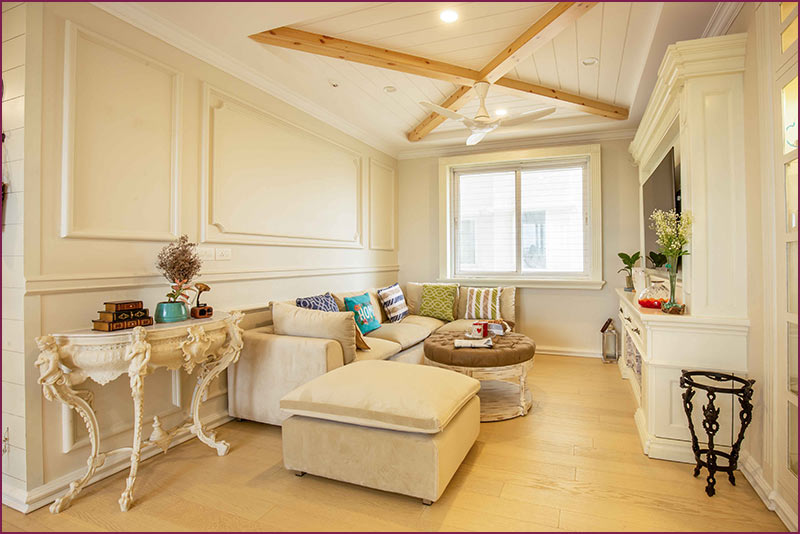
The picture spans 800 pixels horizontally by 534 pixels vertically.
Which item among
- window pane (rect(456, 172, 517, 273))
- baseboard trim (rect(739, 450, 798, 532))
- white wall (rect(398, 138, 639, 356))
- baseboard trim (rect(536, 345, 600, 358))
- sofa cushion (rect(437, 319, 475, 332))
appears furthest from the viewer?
window pane (rect(456, 172, 517, 273))

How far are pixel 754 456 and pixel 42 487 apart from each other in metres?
3.45

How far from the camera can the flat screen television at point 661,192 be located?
303 centimetres

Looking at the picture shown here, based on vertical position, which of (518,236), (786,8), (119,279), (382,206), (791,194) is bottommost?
(119,279)

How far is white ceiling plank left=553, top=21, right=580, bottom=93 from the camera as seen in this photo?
288 cm

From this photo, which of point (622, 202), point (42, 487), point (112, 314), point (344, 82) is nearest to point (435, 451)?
point (112, 314)

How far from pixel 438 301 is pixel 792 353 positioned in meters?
3.42

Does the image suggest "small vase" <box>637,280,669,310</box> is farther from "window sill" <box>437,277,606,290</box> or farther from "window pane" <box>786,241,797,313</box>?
"window sill" <box>437,277,606,290</box>

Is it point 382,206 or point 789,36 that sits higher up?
point 789,36

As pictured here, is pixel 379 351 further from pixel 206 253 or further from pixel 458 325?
pixel 206 253

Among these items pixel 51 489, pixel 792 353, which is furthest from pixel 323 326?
pixel 792 353

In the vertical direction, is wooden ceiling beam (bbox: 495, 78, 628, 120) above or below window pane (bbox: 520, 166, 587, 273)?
above

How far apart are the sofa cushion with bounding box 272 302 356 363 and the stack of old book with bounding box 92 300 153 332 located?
0.96 metres

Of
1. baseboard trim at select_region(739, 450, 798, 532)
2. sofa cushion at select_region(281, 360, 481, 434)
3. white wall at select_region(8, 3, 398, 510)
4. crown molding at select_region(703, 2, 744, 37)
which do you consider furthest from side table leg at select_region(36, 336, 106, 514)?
crown molding at select_region(703, 2, 744, 37)

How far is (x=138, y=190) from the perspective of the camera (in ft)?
8.29
